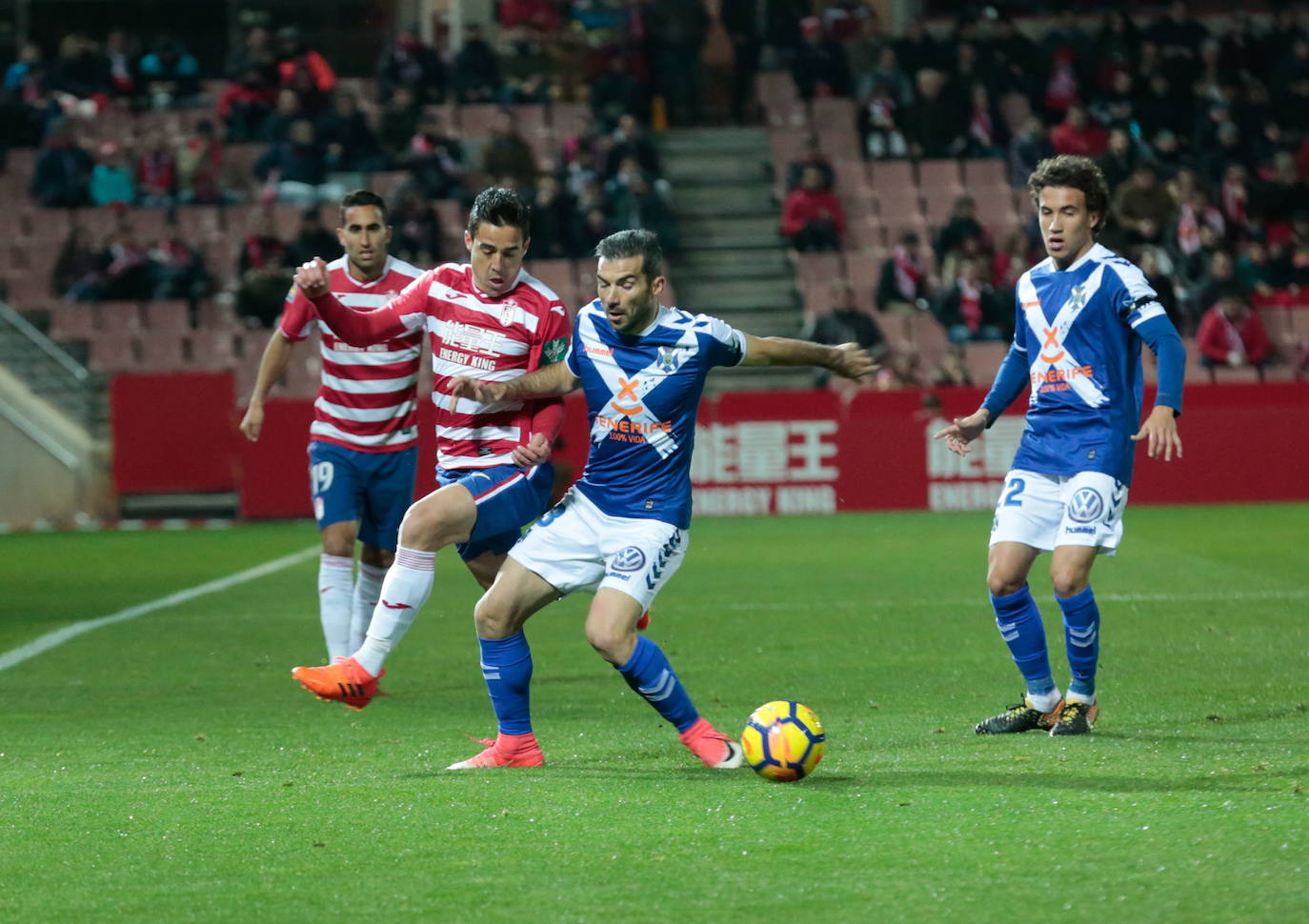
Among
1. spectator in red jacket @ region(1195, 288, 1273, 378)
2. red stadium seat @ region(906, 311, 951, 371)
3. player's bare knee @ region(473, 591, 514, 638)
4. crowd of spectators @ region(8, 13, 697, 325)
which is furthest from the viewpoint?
red stadium seat @ region(906, 311, 951, 371)

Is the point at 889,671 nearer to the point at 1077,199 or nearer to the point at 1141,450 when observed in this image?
the point at 1077,199

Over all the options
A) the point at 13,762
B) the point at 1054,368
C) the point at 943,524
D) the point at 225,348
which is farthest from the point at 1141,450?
the point at 13,762

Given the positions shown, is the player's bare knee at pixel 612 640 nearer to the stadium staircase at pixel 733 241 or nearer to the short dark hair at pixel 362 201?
the short dark hair at pixel 362 201

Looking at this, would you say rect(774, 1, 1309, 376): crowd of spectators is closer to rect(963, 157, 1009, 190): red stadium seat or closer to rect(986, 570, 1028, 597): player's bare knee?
rect(963, 157, 1009, 190): red stadium seat

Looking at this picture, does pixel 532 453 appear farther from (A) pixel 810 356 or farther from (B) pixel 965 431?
(B) pixel 965 431

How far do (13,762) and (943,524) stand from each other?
1172cm

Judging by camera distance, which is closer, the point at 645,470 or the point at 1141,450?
the point at 645,470

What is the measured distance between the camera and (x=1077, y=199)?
22.3 feet

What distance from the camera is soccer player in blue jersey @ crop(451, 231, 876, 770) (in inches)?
245

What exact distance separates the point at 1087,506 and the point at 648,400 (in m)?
1.66

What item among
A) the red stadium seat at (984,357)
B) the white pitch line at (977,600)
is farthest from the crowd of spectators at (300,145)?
the white pitch line at (977,600)

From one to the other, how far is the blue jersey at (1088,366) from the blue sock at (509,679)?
2.04 m

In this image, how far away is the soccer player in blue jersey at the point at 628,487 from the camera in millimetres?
6230

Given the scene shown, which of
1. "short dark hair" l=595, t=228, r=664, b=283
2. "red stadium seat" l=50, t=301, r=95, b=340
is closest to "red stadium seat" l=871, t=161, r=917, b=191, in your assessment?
"red stadium seat" l=50, t=301, r=95, b=340
